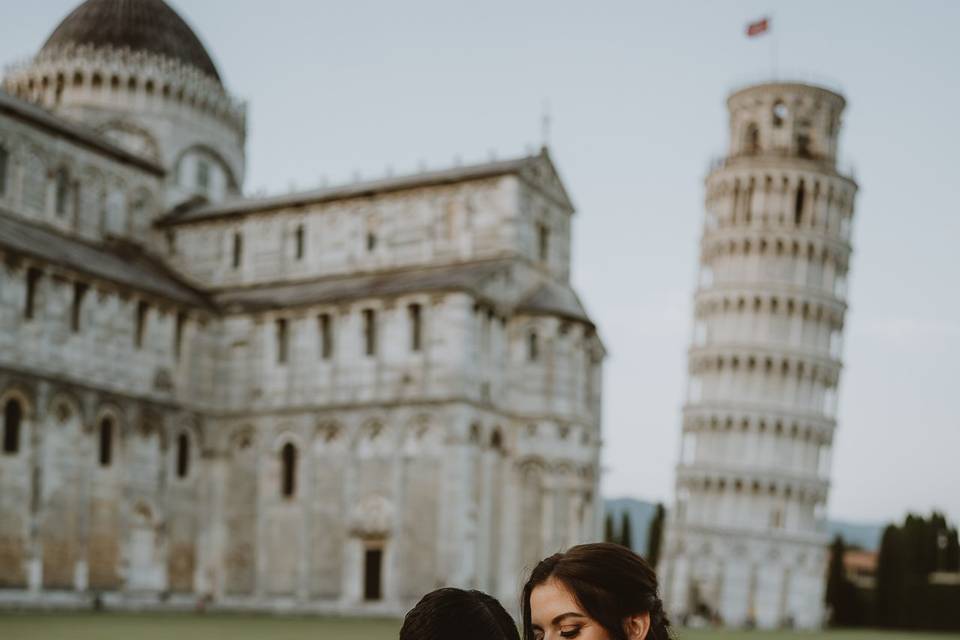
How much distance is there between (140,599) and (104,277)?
32.6 feet

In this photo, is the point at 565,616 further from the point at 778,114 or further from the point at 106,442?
the point at 778,114

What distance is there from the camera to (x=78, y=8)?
184 feet

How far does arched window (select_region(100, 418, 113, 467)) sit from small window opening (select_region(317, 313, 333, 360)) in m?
7.09

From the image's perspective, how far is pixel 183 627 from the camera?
106 ft

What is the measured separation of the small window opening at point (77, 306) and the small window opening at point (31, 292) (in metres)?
1.42

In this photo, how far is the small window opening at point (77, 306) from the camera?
42.9m

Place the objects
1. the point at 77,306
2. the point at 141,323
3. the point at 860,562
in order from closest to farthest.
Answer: the point at 77,306, the point at 141,323, the point at 860,562

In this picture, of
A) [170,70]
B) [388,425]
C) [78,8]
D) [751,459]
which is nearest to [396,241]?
[388,425]

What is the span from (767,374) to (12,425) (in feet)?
153

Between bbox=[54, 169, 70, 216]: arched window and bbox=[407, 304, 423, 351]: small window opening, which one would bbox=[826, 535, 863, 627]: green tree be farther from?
bbox=[54, 169, 70, 216]: arched window

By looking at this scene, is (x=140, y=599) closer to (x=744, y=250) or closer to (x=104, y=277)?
(x=104, y=277)

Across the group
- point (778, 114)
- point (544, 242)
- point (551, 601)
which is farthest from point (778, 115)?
point (551, 601)

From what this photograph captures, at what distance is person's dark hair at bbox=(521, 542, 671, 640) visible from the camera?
13.4 ft

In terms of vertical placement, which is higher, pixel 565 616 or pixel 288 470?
pixel 565 616
